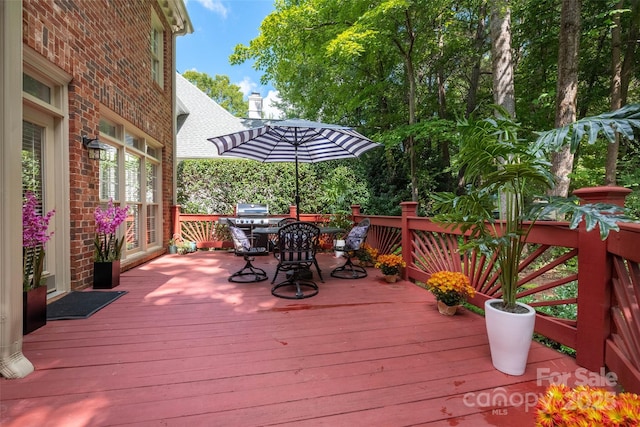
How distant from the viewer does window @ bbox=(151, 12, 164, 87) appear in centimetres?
599

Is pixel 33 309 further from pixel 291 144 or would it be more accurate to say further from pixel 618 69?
pixel 618 69

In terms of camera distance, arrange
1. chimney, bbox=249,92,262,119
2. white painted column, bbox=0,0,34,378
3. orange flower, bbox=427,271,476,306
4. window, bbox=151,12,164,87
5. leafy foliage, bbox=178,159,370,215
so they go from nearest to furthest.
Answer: white painted column, bbox=0,0,34,378, orange flower, bbox=427,271,476,306, window, bbox=151,12,164,87, leafy foliage, bbox=178,159,370,215, chimney, bbox=249,92,262,119

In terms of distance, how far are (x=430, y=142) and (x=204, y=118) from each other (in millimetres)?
7610

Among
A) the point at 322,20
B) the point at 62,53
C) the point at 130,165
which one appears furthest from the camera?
the point at 322,20

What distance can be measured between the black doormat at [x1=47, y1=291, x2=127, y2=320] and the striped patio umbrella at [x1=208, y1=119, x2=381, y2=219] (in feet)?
7.75

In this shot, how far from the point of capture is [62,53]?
3123 millimetres

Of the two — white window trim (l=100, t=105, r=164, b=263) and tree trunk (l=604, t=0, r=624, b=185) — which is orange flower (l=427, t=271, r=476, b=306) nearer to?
white window trim (l=100, t=105, r=164, b=263)

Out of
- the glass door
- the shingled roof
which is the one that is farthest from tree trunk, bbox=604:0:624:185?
the shingled roof

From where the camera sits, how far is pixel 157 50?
627 cm

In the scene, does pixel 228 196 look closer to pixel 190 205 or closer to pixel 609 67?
pixel 190 205

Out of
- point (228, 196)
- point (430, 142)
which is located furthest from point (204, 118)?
point (430, 142)

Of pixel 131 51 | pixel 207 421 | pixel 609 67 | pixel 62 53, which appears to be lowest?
pixel 207 421

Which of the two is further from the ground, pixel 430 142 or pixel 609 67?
pixel 609 67

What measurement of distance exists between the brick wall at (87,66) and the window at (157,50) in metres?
0.77
